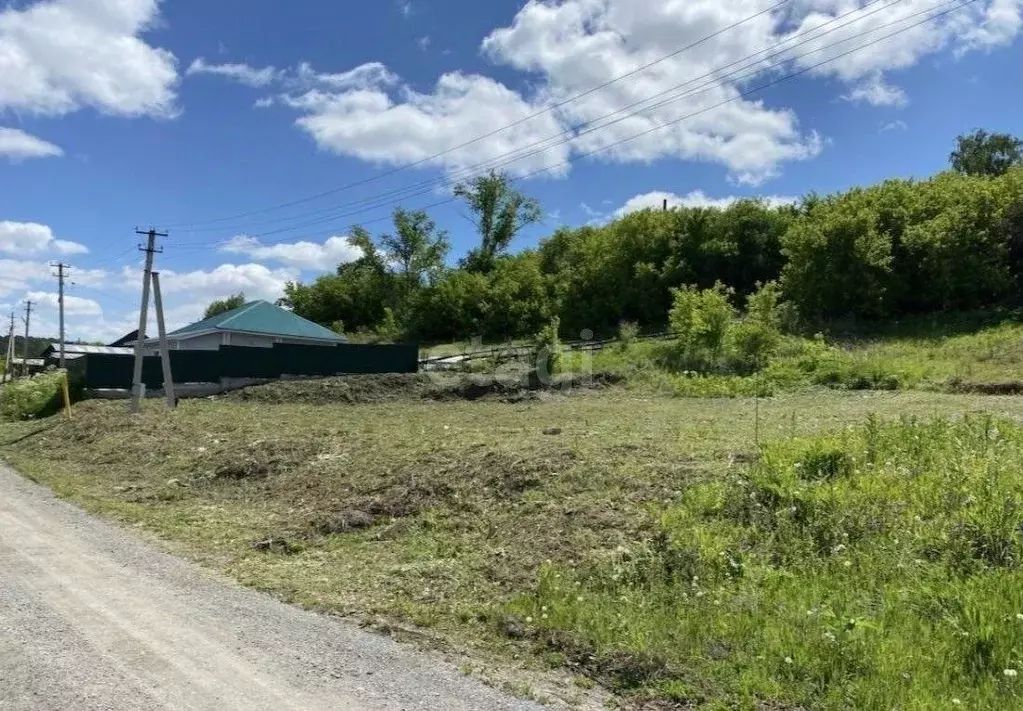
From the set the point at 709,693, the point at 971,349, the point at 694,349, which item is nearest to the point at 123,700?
the point at 709,693

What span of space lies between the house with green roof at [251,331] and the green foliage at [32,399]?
661 inches

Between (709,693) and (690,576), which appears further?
(690,576)

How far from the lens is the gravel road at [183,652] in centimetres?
389

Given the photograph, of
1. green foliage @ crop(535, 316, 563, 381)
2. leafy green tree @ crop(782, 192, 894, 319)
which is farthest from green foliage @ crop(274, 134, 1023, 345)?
green foliage @ crop(535, 316, 563, 381)

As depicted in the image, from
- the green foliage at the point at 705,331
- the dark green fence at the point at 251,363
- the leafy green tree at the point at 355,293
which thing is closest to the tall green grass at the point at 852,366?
the green foliage at the point at 705,331

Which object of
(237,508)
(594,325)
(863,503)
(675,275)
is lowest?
(237,508)

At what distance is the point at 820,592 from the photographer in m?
4.96

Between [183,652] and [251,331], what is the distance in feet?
135

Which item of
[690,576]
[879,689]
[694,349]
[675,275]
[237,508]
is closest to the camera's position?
[879,689]

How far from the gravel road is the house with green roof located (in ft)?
121

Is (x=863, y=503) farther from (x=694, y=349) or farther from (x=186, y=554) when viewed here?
(x=694, y=349)

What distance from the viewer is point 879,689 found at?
3732 mm

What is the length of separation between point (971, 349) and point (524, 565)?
25257mm

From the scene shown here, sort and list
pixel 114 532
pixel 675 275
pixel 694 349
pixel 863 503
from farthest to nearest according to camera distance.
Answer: pixel 675 275 < pixel 694 349 < pixel 114 532 < pixel 863 503
